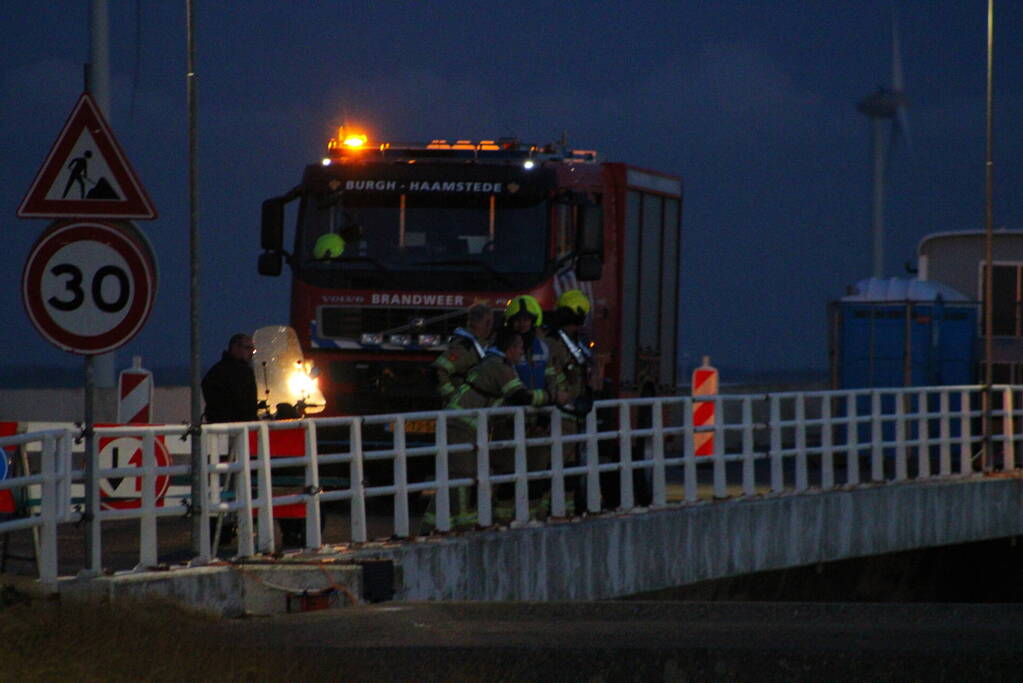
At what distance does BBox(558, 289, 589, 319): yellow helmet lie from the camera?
55.1ft

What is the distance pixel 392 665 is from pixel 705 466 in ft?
77.3

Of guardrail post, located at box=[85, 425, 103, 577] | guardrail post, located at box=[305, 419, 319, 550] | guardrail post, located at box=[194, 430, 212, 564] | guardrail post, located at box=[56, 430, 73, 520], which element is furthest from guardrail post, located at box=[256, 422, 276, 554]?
guardrail post, located at box=[56, 430, 73, 520]

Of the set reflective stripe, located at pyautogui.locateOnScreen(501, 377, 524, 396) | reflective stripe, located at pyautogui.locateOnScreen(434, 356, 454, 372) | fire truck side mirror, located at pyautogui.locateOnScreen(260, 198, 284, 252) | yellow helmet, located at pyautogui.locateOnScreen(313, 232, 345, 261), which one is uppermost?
fire truck side mirror, located at pyautogui.locateOnScreen(260, 198, 284, 252)

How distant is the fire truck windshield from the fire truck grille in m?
0.29

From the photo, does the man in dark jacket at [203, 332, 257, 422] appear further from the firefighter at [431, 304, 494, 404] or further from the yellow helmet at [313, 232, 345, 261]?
the yellow helmet at [313, 232, 345, 261]

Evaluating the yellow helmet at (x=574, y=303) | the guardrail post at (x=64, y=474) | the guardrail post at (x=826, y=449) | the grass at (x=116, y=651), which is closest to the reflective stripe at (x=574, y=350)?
the yellow helmet at (x=574, y=303)

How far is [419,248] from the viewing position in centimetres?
1888

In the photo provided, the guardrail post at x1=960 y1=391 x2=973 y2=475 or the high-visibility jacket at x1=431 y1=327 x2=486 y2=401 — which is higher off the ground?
the high-visibility jacket at x1=431 y1=327 x2=486 y2=401

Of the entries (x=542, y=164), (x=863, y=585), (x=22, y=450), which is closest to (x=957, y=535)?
(x=863, y=585)

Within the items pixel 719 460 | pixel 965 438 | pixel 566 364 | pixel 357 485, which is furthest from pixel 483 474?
pixel 965 438

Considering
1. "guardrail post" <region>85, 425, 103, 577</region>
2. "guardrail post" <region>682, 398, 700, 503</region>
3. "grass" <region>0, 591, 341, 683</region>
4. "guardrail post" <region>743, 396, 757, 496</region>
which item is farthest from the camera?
"guardrail post" <region>743, 396, 757, 496</region>

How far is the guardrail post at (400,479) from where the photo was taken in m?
13.8

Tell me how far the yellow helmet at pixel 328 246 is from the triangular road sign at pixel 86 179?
8555 mm

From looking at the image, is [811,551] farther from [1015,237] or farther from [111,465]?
[1015,237]
